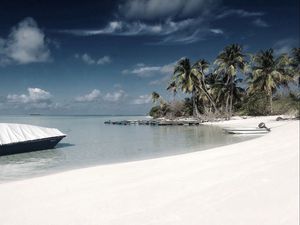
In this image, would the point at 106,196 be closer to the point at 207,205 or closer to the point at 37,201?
the point at 37,201

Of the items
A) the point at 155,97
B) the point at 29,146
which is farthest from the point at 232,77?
the point at 29,146

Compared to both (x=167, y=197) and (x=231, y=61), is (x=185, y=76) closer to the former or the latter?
(x=231, y=61)

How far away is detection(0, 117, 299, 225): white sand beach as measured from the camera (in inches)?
188

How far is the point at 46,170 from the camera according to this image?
38.1 ft

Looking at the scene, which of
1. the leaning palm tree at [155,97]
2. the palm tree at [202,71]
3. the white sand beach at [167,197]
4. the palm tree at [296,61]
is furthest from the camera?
the leaning palm tree at [155,97]

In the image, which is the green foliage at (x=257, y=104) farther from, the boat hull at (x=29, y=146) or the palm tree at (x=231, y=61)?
the boat hull at (x=29, y=146)

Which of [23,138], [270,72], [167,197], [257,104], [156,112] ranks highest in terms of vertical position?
[270,72]

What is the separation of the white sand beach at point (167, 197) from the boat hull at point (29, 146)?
8992mm

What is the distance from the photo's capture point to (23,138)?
16734 mm

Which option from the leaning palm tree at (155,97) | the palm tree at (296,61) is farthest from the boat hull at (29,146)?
the leaning palm tree at (155,97)

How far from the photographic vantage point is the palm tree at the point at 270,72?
136ft

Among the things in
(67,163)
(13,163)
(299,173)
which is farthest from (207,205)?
(13,163)

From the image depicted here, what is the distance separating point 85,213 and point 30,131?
13862mm

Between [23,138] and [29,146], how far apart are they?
565mm
